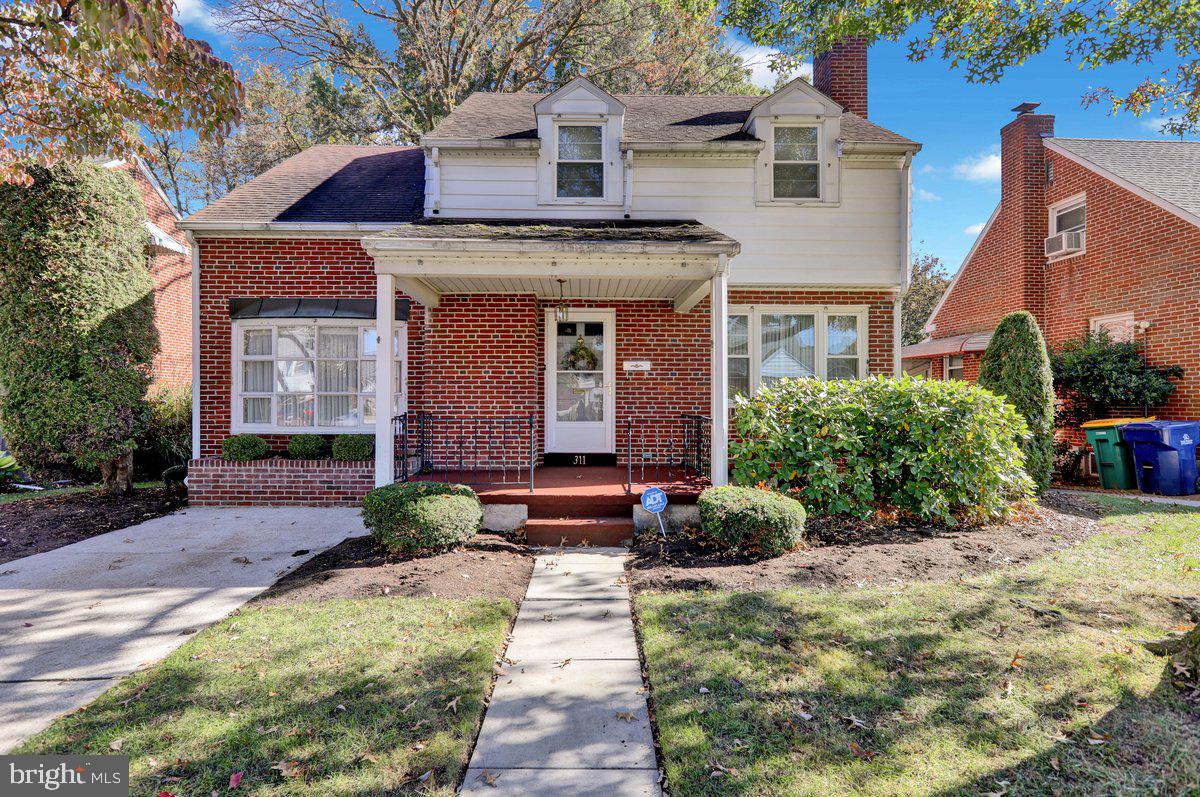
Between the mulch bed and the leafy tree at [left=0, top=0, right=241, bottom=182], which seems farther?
the mulch bed

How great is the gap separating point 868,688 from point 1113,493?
30.4ft

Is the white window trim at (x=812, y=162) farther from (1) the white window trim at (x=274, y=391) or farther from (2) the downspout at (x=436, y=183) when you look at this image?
(1) the white window trim at (x=274, y=391)

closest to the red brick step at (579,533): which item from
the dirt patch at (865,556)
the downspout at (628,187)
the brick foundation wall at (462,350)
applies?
the dirt patch at (865,556)

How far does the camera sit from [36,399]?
8492mm

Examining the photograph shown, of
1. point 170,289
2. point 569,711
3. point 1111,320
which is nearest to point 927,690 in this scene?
point 569,711

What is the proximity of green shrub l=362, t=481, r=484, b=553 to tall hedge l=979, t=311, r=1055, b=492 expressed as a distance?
25.0 ft

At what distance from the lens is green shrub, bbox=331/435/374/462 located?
8.52 m

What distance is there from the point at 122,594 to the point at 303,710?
3.15m

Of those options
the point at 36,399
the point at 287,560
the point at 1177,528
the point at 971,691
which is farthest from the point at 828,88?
the point at 36,399

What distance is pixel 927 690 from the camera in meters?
3.12

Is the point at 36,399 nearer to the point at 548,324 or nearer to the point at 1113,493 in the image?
the point at 548,324

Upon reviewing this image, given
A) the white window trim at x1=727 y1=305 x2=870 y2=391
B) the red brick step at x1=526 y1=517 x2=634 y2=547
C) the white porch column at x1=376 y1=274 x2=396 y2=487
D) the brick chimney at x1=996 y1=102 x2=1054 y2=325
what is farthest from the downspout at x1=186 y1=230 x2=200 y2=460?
the brick chimney at x1=996 y1=102 x2=1054 y2=325

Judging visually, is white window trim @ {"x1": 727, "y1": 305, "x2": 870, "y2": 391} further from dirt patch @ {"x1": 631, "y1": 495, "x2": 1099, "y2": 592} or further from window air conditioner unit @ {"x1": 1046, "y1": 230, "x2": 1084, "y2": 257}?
window air conditioner unit @ {"x1": 1046, "y1": 230, "x2": 1084, "y2": 257}

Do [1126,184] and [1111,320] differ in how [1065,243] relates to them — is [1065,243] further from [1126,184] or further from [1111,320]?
[1111,320]
